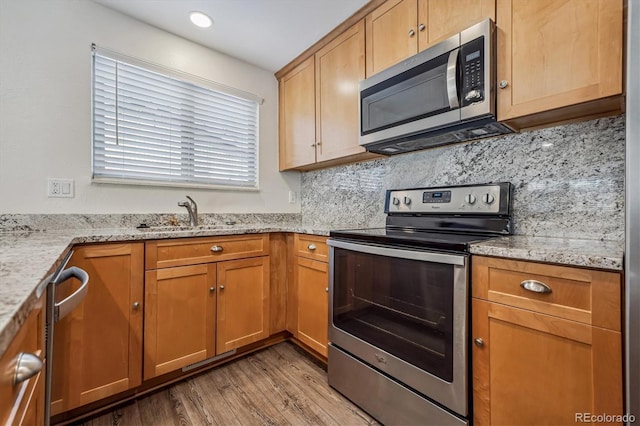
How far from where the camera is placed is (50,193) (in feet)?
5.76

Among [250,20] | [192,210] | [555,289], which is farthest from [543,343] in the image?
[250,20]

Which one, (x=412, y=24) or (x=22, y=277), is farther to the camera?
(x=412, y=24)

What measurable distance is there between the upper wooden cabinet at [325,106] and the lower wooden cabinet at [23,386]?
1.76 meters

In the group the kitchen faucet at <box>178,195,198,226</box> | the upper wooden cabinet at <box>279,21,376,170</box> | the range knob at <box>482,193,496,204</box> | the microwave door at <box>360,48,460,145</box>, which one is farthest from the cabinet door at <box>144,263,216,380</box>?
the range knob at <box>482,193,496,204</box>

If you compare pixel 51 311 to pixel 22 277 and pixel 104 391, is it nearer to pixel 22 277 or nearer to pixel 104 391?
pixel 22 277

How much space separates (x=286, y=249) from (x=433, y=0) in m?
1.80

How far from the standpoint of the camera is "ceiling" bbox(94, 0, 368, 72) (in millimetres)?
1876

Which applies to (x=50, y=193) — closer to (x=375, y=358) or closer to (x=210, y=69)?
(x=210, y=69)

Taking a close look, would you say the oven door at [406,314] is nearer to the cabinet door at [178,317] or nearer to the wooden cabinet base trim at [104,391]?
the cabinet door at [178,317]

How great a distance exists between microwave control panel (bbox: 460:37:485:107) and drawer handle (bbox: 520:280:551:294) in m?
0.82

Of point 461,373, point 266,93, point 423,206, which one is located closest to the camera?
point 461,373

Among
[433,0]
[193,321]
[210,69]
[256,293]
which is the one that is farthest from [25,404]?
[210,69]

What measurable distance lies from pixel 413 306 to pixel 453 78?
1094mm

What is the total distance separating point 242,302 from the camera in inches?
79.7
